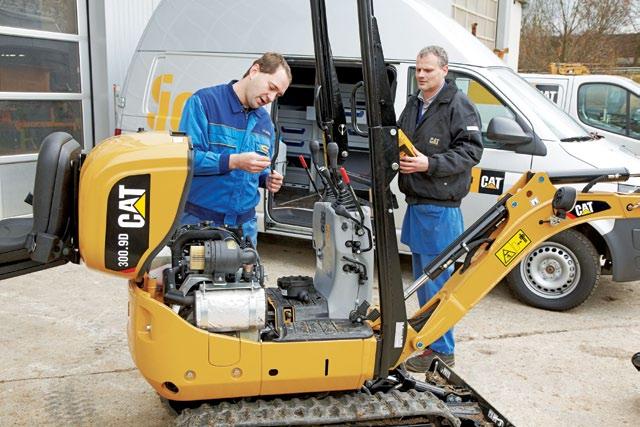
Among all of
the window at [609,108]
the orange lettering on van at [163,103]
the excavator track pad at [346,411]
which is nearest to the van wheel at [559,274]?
the excavator track pad at [346,411]

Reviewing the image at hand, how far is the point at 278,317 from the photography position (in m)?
2.99

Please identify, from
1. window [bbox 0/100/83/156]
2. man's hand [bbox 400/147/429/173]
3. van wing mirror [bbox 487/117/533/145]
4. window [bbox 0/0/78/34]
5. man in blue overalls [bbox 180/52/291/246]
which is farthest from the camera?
window [bbox 0/100/83/156]

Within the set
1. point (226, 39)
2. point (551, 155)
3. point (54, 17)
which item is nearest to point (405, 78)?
point (551, 155)

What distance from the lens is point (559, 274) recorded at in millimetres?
5719

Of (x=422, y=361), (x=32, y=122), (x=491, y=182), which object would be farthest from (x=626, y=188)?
(x=32, y=122)

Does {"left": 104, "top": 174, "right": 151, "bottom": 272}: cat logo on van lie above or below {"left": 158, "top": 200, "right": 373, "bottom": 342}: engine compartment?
above

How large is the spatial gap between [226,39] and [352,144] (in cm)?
186

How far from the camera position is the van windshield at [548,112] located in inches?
227

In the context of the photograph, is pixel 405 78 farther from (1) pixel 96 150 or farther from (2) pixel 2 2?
(2) pixel 2 2

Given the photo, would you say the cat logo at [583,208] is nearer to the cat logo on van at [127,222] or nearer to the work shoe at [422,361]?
the work shoe at [422,361]

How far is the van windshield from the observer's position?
5.77m

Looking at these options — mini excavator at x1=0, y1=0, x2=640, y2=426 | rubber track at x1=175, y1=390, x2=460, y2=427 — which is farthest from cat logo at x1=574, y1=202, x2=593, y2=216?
rubber track at x1=175, y1=390, x2=460, y2=427

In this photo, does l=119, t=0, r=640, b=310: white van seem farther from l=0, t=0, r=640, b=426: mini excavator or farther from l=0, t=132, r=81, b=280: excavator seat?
l=0, t=132, r=81, b=280: excavator seat

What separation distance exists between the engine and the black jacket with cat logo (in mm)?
1622
